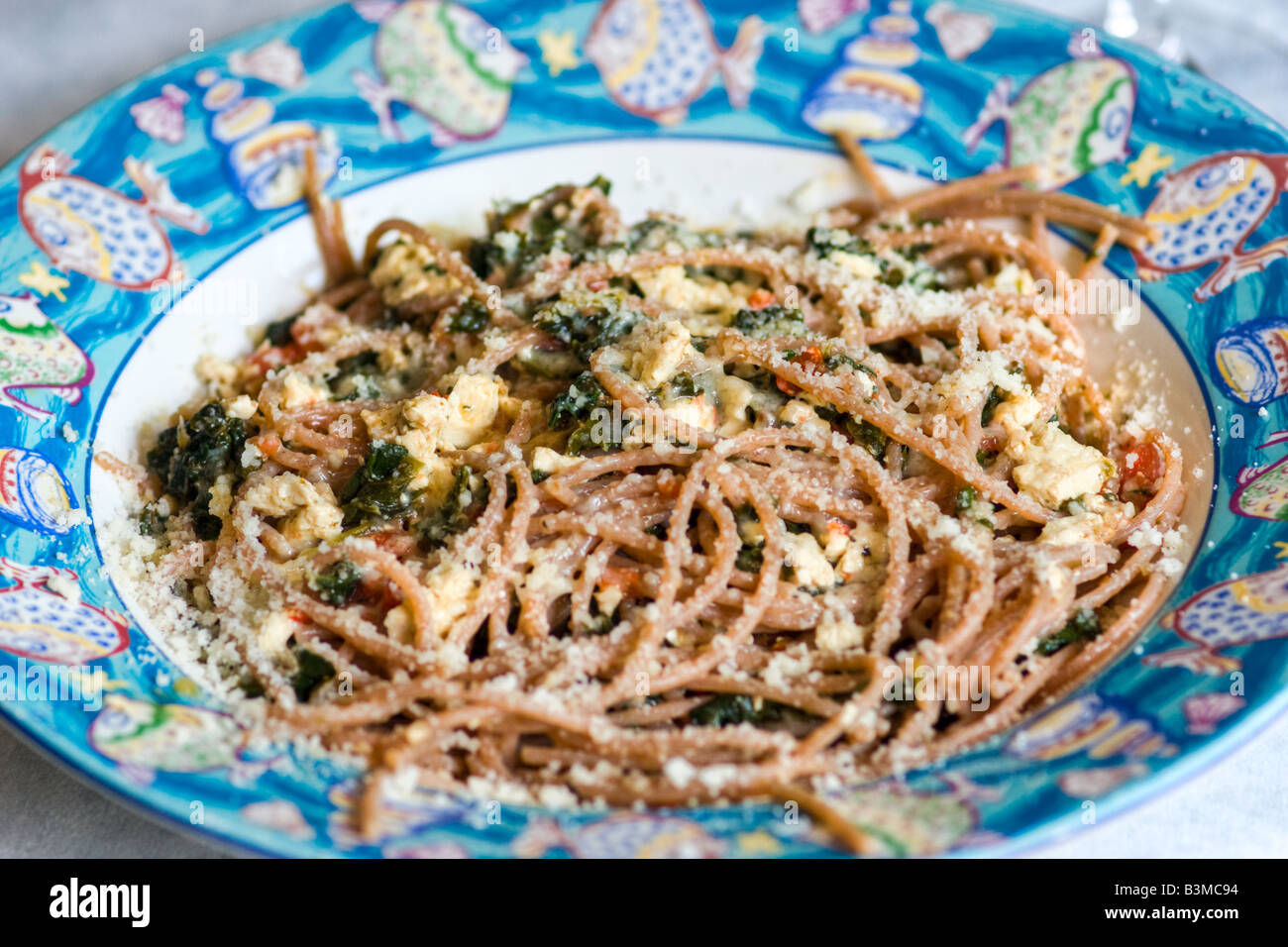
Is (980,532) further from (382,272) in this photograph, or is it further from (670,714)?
(382,272)

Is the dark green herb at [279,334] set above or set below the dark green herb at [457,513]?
above

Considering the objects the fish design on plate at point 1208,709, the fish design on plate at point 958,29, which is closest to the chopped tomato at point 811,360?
the fish design on plate at point 1208,709

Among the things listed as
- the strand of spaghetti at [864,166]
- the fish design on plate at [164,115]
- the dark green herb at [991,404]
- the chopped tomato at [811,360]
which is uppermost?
the fish design on plate at [164,115]

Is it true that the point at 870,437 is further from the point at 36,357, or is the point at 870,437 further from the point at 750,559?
the point at 36,357

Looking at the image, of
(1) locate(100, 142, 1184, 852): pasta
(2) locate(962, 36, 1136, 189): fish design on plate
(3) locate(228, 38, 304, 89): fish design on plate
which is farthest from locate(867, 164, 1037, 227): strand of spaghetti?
(3) locate(228, 38, 304, 89): fish design on plate

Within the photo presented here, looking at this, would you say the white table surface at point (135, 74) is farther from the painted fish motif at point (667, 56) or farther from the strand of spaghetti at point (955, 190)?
the painted fish motif at point (667, 56)

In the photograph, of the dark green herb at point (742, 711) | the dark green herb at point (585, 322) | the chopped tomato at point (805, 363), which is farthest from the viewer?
the dark green herb at point (585, 322)
